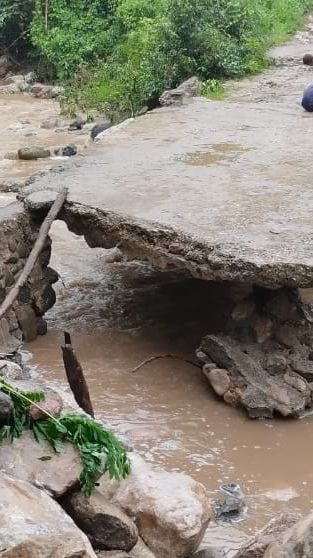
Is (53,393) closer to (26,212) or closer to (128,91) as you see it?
(26,212)

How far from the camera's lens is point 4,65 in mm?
23219

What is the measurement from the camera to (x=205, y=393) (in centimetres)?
699

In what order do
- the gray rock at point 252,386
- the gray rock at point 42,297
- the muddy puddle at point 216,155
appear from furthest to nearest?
1. the muddy puddle at point 216,155
2. the gray rock at point 42,297
3. the gray rock at point 252,386

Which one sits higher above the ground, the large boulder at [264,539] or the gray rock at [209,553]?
the large boulder at [264,539]

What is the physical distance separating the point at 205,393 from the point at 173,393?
249mm

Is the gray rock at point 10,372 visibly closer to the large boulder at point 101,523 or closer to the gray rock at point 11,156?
the large boulder at point 101,523

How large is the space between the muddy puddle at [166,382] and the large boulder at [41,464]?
4.91 feet

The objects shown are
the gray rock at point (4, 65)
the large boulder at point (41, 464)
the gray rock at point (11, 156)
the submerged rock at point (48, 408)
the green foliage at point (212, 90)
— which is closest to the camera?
the large boulder at point (41, 464)

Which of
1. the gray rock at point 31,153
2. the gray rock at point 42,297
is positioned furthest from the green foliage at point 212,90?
the gray rock at point 42,297

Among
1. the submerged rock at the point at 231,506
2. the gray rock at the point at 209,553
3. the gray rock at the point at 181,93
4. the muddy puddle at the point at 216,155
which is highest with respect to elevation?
the gray rock at the point at 181,93

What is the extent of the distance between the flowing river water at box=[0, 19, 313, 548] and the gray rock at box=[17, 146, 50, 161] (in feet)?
12.9

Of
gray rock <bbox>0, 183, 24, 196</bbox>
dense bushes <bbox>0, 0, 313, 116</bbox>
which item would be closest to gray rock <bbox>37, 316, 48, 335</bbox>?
gray rock <bbox>0, 183, 24, 196</bbox>

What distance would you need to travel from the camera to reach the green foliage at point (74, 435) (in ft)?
14.5

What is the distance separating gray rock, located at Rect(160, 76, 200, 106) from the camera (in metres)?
12.3
